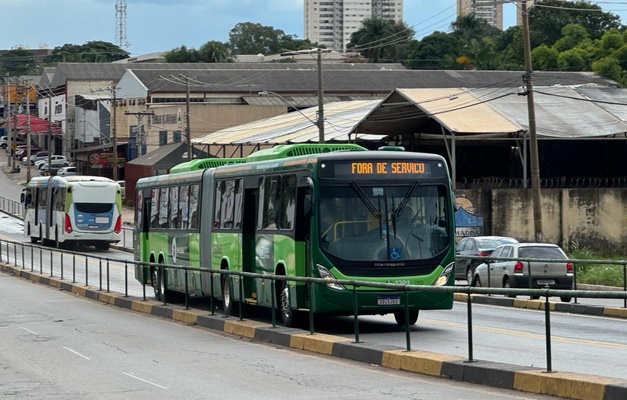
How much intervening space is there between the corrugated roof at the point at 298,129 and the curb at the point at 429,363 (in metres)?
33.5

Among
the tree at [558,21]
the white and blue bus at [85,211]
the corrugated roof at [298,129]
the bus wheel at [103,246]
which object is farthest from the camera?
the tree at [558,21]

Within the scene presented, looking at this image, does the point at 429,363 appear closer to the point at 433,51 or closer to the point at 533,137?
the point at 533,137

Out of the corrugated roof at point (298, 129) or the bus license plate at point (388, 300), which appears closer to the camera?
the bus license plate at point (388, 300)

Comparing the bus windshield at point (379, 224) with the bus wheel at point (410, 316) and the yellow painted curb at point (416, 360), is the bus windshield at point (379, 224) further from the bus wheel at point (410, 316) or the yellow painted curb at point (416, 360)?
the yellow painted curb at point (416, 360)

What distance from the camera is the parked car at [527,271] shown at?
27.7 m

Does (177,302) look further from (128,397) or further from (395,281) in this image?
(128,397)

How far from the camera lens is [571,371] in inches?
492

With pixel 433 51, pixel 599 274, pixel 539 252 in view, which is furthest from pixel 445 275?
pixel 433 51

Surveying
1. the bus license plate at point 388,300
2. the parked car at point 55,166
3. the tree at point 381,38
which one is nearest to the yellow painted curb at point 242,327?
the bus license plate at point 388,300

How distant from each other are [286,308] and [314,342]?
2.80m

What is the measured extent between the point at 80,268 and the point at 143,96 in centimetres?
6460

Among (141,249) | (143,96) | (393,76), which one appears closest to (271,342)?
(141,249)

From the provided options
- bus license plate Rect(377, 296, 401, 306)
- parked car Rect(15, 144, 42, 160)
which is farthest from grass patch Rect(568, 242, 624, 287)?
parked car Rect(15, 144, 42, 160)

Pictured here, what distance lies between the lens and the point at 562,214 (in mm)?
49500
